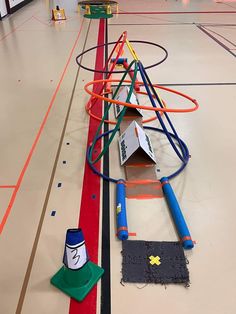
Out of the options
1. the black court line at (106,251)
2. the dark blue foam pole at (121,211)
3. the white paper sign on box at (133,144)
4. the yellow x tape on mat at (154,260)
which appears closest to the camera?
the black court line at (106,251)

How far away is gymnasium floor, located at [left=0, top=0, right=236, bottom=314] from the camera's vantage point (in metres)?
1.40

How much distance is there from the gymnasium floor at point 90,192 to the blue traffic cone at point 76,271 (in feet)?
0.14

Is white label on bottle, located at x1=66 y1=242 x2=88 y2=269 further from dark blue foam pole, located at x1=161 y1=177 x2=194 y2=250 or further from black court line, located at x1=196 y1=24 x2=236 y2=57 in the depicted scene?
black court line, located at x1=196 y1=24 x2=236 y2=57

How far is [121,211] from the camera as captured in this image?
1.76 m

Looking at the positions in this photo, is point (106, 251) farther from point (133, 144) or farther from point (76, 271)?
point (133, 144)

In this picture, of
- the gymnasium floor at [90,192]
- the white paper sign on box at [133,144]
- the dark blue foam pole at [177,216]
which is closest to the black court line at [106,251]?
the gymnasium floor at [90,192]

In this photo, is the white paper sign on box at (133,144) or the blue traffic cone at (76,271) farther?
the white paper sign on box at (133,144)

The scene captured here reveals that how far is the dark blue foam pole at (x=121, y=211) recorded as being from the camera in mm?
1643

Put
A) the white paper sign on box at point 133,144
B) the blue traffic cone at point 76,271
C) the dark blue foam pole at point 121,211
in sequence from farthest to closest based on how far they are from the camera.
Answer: the white paper sign on box at point 133,144, the dark blue foam pole at point 121,211, the blue traffic cone at point 76,271

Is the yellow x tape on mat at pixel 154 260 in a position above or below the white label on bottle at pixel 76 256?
below

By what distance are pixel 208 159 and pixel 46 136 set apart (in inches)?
59.6

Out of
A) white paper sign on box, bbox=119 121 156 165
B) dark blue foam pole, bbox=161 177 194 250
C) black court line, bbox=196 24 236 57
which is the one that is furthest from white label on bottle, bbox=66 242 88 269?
black court line, bbox=196 24 236 57

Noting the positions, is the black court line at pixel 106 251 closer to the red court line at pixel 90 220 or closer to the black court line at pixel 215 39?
the red court line at pixel 90 220

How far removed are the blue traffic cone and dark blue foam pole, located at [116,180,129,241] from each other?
0.25 meters
